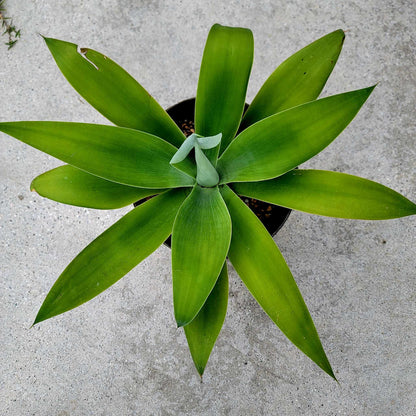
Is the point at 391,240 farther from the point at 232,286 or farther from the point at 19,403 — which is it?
the point at 19,403

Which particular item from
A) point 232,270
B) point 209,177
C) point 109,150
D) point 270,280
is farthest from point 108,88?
point 232,270

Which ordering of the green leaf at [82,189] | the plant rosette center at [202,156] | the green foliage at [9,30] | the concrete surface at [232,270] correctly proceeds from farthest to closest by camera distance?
the green foliage at [9,30] → the concrete surface at [232,270] → the green leaf at [82,189] → the plant rosette center at [202,156]

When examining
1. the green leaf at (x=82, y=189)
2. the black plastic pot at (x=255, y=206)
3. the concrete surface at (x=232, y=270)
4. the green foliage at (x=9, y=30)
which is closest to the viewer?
the green leaf at (x=82, y=189)

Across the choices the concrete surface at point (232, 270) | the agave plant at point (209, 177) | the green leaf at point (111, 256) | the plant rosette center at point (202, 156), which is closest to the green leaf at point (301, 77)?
the agave plant at point (209, 177)

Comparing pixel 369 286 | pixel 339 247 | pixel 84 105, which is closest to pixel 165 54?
pixel 84 105

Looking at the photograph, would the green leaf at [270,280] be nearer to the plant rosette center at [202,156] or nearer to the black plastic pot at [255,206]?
the plant rosette center at [202,156]

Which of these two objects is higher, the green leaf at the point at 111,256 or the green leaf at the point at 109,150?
the green leaf at the point at 109,150

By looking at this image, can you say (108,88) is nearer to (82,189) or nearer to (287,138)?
(82,189)

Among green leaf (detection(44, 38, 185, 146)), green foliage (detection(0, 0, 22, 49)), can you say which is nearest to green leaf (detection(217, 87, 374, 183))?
green leaf (detection(44, 38, 185, 146))
